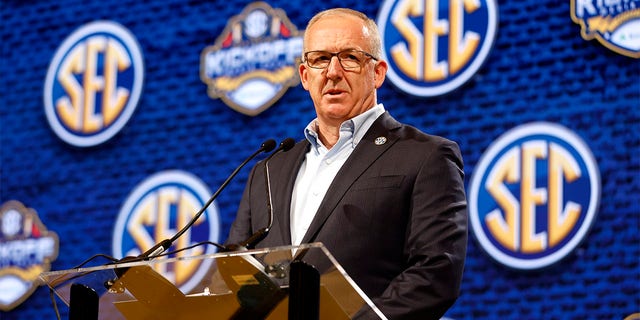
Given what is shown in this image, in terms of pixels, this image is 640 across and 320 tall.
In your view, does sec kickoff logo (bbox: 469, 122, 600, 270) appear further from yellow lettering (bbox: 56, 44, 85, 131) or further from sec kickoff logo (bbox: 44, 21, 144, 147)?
yellow lettering (bbox: 56, 44, 85, 131)

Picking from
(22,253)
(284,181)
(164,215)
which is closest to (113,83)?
(164,215)

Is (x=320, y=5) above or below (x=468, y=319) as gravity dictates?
above

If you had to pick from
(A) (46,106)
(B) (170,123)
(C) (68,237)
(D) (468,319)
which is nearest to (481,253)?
(D) (468,319)

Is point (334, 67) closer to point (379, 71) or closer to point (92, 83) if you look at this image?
point (379, 71)

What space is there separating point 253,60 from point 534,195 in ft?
4.21

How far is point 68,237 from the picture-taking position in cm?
416

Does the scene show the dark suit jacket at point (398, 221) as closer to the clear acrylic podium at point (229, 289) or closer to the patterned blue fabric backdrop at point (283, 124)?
the clear acrylic podium at point (229, 289)

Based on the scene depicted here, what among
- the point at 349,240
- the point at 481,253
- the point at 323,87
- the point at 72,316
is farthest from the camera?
the point at 481,253

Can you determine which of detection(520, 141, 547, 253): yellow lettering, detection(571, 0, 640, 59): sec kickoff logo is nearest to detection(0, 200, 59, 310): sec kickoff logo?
detection(520, 141, 547, 253): yellow lettering

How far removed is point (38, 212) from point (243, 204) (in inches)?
74.9

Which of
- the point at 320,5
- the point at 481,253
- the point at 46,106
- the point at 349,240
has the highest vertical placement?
the point at 320,5

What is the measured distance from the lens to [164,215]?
395 centimetres

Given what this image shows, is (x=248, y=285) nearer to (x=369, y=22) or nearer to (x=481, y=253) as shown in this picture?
(x=369, y=22)

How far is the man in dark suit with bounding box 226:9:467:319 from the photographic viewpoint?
2129 millimetres
